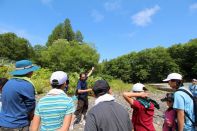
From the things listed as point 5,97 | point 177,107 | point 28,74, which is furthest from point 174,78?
point 5,97

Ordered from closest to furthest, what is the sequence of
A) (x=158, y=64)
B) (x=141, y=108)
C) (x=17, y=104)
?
(x=17, y=104)
(x=141, y=108)
(x=158, y=64)

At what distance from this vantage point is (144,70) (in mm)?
54406

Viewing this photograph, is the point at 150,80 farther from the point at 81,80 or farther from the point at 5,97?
the point at 5,97

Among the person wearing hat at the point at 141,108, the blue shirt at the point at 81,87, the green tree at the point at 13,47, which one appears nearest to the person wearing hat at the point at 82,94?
the blue shirt at the point at 81,87

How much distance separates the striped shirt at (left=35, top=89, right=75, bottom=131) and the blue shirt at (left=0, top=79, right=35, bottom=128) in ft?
1.44

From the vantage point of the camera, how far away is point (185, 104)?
4.16 metres

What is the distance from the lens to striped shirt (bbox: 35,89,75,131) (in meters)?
3.38

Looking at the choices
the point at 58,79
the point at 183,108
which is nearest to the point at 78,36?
the point at 183,108

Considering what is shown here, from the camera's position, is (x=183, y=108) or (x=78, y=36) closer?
(x=183, y=108)

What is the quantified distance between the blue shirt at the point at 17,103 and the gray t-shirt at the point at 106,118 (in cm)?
105

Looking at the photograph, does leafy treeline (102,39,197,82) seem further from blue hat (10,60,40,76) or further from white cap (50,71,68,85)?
white cap (50,71,68,85)

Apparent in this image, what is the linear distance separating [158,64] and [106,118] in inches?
2094

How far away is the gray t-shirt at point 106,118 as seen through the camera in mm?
3082

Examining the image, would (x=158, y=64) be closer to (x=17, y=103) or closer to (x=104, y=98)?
(x=17, y=103)
